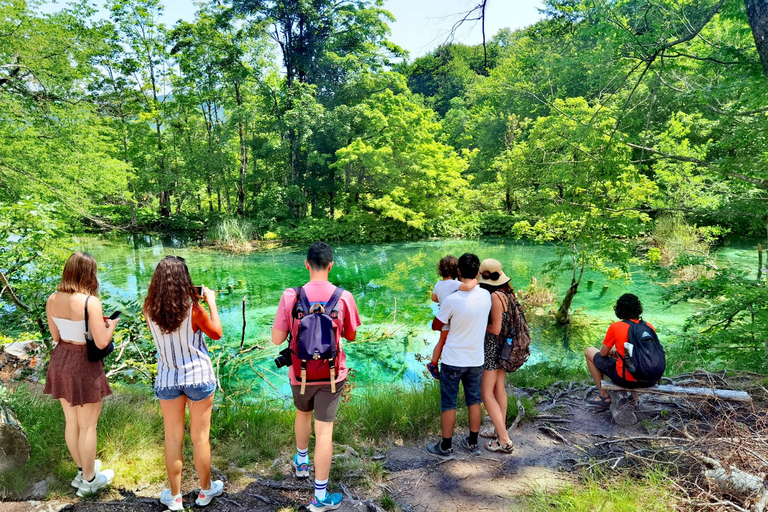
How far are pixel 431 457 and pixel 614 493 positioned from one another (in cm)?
136

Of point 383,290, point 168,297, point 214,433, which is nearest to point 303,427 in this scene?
point 214,433

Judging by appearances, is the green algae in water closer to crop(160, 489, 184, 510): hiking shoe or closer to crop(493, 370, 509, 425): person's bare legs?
crop(493, 370, 509, 425): person's bare legs

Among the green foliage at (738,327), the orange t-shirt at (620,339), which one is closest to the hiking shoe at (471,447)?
the orange t-shirt at (620,339)

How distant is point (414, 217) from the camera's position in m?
20.9

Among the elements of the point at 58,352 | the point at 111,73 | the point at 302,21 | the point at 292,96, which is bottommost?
the point at 58,352

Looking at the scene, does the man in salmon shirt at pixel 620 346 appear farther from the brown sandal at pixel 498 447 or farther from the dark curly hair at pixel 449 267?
the dark curly hair at pixel 449 267

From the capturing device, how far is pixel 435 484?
2928mm

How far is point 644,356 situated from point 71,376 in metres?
4.16

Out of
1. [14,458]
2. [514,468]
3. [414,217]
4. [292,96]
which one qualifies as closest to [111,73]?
[292,96]

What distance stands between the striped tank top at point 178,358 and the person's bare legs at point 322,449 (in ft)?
2.51

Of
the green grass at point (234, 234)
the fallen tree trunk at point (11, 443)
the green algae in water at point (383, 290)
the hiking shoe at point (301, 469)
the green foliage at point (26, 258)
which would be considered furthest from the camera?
the green grass at point (234, 234)

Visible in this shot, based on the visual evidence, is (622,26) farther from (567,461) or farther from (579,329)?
(579,329)

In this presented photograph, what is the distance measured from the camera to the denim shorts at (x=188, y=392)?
2373mm

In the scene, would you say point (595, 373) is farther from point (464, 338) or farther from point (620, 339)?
point (464, 338)
